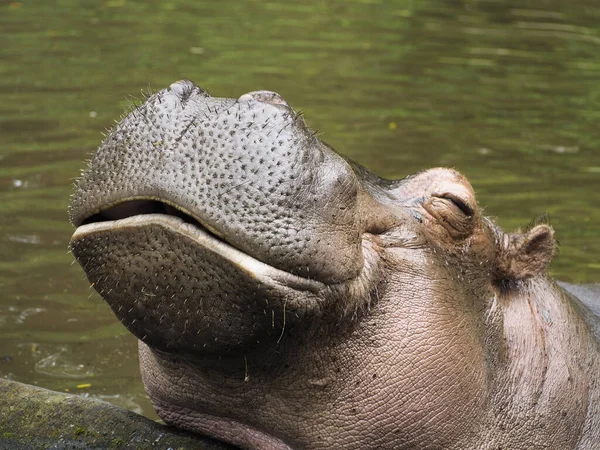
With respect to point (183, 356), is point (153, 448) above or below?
below

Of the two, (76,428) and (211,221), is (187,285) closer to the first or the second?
(211,221)

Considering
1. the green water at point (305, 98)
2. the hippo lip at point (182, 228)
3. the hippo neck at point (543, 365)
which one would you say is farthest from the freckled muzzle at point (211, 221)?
the green water at point (305, 98)

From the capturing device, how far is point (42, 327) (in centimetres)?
625

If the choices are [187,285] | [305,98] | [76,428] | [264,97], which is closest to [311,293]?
[187,285]

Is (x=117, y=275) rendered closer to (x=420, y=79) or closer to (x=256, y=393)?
(x=256, y=393)

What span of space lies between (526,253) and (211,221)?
→ 158 centimetres

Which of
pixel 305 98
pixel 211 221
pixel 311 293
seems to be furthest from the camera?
pixel 305 98

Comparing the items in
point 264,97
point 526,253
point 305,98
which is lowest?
point 305,98

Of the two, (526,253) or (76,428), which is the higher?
Answer: (526,253)

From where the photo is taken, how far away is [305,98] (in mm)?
11109

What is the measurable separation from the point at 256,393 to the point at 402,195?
2.94 ft

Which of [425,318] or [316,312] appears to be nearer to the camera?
[316,312]

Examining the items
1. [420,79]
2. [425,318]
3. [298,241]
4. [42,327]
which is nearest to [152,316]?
[298,241]

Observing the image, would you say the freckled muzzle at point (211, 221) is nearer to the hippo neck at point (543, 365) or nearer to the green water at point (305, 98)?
the hippo neck at point (543, 365)
